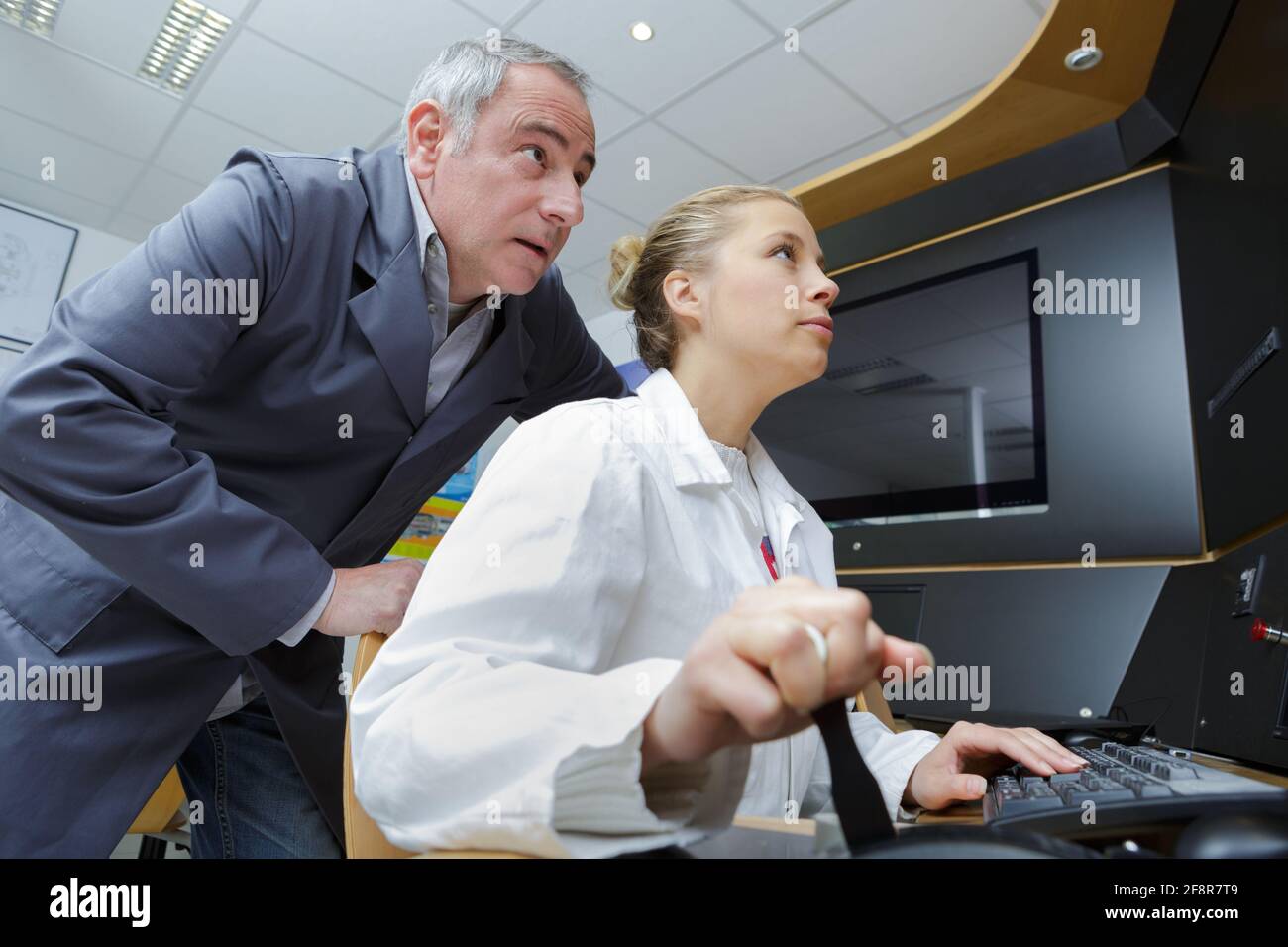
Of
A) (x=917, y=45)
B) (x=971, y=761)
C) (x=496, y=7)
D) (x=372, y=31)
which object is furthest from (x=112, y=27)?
(x=971, y=761)

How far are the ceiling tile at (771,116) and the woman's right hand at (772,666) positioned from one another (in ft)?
7.91

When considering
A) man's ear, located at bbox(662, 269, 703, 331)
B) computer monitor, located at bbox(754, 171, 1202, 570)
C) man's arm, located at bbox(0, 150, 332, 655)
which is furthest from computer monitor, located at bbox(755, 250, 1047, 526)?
man's arm, located at bbox(0, 150, 332, 655)

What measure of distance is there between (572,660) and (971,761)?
1.37 feet

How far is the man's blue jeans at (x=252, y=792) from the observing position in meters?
1.03

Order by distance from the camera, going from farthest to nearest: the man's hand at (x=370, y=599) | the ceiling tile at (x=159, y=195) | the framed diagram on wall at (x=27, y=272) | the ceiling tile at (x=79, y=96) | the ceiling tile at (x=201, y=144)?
the framed diagram on wall at (x=27, y=272) < the ceiling tile at (x=159, y=195) < the ceiling tile at (x=201, y=144) < the ceiling tile at (x=79, y=96) < the man's hand at (x=370, y=599)

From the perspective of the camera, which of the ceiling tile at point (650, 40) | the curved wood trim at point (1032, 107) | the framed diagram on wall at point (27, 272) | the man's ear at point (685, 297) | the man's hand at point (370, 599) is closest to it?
the man's hand at point (370, 599)

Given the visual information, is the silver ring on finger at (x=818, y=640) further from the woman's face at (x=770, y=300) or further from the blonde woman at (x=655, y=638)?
the woman's face at (x=770, y=300)

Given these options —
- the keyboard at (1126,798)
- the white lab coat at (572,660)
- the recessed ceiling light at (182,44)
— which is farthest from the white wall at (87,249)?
the keyboard at (1126,798)

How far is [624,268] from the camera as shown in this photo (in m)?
1.12

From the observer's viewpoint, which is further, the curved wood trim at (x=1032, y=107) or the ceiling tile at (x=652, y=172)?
the ceiling tile at (x=652, y=172)

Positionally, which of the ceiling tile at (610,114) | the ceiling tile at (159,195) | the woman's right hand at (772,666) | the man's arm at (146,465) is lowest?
the woman's right hand at (772,666)

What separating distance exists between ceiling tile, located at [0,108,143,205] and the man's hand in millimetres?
3204

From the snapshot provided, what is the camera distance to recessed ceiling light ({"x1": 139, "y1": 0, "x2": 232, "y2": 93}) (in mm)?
2414

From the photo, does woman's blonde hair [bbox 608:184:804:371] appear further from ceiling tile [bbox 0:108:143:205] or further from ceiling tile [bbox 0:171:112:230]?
ceiling tile [bbox 0:171:112:230]
